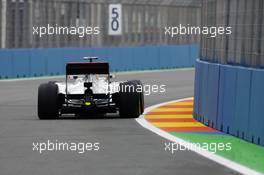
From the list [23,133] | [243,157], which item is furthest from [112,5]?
[243,157]

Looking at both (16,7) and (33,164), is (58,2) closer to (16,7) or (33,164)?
(16,7)

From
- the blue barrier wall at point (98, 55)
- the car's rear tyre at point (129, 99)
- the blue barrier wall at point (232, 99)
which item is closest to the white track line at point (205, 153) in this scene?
the car's rear tyre at point (129, 99)

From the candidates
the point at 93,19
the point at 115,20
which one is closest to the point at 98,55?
the point at 93,19

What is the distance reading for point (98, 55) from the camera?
3688cm

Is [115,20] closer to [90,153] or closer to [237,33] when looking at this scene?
[237,33]

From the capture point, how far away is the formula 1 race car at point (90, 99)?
1766cm

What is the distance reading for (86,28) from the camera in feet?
130

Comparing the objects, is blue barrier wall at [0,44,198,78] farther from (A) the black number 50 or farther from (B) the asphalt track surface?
(B) the asphalt track surface

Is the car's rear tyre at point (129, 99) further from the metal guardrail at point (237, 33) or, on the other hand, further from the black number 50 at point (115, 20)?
the black number 50 at point (115, 20)

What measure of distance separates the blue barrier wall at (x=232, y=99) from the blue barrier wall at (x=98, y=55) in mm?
15794

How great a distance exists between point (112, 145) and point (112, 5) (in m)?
28.0

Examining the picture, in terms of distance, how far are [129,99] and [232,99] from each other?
3.28m

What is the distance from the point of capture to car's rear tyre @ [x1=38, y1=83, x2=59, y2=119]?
1761 centimetres

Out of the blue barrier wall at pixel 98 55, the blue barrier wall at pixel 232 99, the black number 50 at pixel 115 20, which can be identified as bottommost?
the blue barrier wall at pixel 98 55
